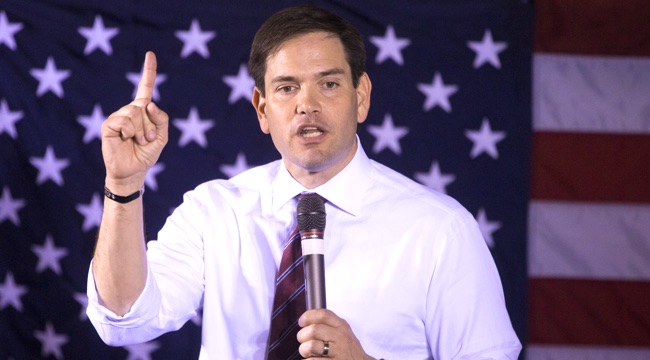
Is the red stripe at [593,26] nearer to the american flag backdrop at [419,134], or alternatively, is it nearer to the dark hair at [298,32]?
the american flag backdrop at [419,134]

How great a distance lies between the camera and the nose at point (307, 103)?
1690 mm

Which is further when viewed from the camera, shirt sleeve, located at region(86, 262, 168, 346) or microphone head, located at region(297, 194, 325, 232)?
shirt sleeve, located at region(86, 262, 168, 346)

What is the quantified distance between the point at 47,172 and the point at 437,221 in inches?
66.6

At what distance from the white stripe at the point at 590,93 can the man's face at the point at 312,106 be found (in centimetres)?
117

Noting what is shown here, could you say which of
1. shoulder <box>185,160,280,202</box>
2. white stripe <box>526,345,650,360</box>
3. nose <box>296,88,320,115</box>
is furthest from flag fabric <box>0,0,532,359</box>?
nose <box>296,88,320,115</box>

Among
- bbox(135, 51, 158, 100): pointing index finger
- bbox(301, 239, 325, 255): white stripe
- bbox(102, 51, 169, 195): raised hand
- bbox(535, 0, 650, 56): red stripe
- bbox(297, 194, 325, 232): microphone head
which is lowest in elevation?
bbox(301, 239, 325, 255): white stripe

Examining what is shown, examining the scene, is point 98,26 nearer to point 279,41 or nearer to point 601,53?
point 279,41

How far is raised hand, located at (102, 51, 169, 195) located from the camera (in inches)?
56.2

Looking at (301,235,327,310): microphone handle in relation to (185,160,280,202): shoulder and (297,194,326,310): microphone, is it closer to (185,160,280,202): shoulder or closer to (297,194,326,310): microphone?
(297,194,326,310): microphone

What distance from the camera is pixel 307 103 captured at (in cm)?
170

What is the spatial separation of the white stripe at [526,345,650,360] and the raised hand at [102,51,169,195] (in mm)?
1829

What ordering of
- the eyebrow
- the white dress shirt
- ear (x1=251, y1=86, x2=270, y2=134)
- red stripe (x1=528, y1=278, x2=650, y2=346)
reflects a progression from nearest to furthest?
the white dress shirt < the eyebrow < ear (x1=251, y1=86, x2=270, y2=134) < red stripe (x1=528, y1=278, x2=650, y2=346)

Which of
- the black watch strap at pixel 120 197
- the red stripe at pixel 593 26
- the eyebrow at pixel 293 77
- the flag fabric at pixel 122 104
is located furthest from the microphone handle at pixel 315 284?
the red stripe at pixel 593 26

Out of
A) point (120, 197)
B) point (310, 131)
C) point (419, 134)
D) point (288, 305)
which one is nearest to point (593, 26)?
point (419, 134)
